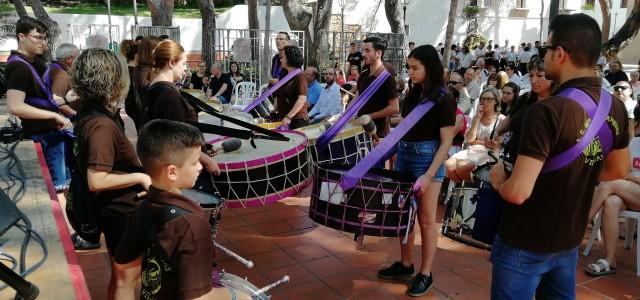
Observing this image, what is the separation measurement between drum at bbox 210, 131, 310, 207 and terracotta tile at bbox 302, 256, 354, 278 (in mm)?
682

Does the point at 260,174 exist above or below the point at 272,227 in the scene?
above

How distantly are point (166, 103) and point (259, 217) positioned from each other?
7.91 feet

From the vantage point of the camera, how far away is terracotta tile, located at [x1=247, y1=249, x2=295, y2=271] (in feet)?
12.9

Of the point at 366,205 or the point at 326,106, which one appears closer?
the point at 366,205

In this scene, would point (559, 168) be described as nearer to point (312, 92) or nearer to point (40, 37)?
point (40, 37)

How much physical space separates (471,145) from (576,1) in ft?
110

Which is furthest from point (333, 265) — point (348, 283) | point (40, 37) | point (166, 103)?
point (40, 37)

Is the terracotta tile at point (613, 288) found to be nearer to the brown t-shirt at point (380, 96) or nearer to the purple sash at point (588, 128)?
the brown t-shirt at point (380, 96)

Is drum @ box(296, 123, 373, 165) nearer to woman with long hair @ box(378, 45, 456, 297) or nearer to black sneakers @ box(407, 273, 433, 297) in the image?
woman with long hair @ box(378, 45, 456, 297)

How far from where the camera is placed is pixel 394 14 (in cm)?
1461

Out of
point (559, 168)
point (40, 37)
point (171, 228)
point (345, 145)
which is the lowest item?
point (345, 145)

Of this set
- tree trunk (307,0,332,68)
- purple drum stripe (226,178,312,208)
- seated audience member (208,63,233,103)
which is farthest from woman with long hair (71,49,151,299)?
tree trunk (307,0,332,68)

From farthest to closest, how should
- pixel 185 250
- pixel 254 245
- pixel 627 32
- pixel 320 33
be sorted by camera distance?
pixel 627 32, pixel 320 33, pixel 254 245, pixel 185 250

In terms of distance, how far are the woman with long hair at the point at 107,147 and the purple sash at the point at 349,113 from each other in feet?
5.50
